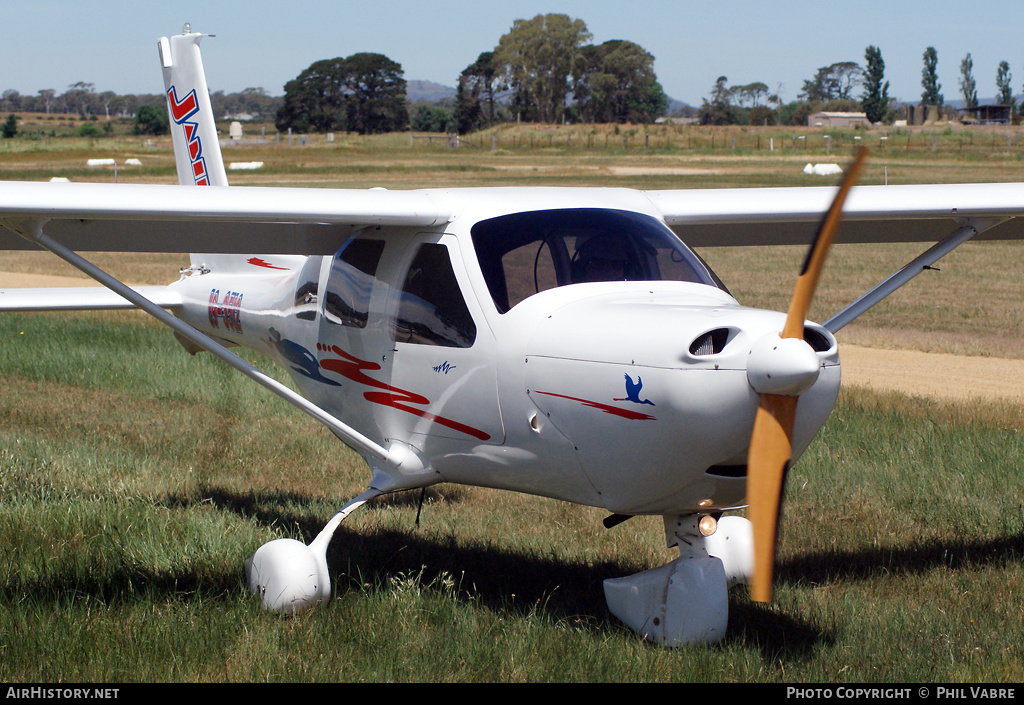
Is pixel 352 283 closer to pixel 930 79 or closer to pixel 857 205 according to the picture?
pixel 857 205

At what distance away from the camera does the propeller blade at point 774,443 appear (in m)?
4.25

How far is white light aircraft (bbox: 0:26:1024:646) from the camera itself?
4.37 metres

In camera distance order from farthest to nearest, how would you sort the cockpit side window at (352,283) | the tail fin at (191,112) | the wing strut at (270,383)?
1. the tail fin at (191,112)
2. the cockpit side window at (352,283)
3. the wing strut at (270,383)

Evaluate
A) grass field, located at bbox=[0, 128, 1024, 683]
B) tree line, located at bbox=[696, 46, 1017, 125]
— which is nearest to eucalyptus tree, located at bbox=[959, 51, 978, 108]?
tree line, located at bbox=[696, 46, 1017, 125]

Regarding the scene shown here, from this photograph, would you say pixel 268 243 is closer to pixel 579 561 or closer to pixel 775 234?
pixel 579 561

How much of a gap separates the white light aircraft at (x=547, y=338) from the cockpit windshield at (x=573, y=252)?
0.04 ft

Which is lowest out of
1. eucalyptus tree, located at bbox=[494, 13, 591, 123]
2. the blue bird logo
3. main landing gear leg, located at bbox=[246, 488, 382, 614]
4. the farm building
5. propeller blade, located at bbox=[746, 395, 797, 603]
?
main landing gear leg, located at bbox=[246, 488, 382, 614]

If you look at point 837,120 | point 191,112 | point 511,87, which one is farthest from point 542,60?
point 191,112

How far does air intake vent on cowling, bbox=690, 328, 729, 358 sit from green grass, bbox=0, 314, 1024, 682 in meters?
1.63

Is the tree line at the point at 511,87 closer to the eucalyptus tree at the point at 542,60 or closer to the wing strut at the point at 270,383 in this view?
the eucalyptus tree at the point at 542,60

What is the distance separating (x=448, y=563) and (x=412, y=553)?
344 mm

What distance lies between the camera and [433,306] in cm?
570

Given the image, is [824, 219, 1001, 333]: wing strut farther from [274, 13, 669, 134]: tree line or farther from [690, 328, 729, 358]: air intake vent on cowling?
[274, 13, 669, 134]: tree line

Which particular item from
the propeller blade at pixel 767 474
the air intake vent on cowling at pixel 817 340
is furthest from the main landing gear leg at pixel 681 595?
the air intake vent on cowling at pixel 817 340
